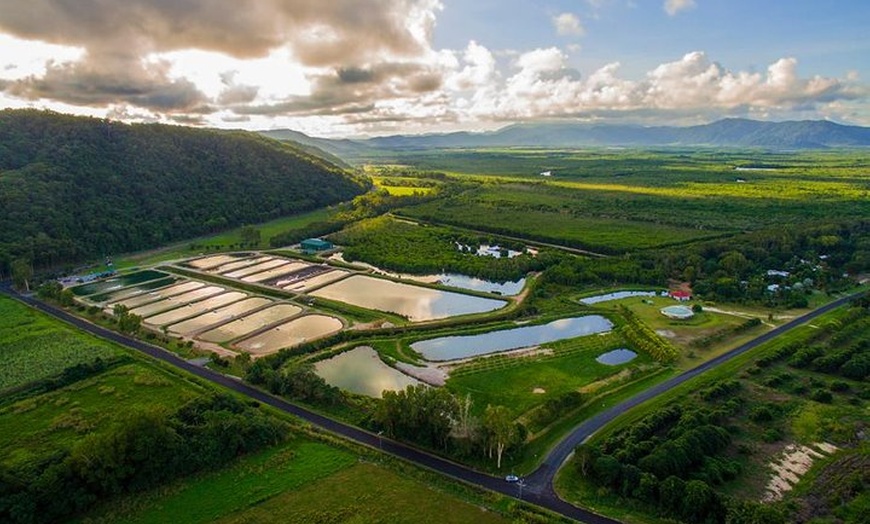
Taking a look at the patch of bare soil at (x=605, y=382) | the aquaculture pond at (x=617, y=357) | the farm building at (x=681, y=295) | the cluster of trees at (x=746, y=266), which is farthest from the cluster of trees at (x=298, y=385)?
the farm building at (x=681, y=295)

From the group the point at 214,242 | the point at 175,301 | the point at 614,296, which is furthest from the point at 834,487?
the point at 214,242

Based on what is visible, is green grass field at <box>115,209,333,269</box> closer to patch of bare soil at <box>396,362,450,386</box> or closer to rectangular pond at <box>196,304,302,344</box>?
rectangular pond at <box>196,304,302,344</box>

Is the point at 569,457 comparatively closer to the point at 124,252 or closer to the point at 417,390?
the point at 417,390

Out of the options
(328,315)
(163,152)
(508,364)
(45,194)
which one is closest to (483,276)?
(328,315)

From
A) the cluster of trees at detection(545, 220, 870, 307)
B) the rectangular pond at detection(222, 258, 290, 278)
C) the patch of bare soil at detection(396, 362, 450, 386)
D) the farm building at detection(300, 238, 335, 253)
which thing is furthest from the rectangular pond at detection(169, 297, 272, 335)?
the cluster of trees at detection(545, 220, 870, 307)

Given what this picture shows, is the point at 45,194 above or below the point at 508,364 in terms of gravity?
above

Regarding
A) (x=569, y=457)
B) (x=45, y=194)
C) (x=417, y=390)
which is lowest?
(x=569, y=457)
